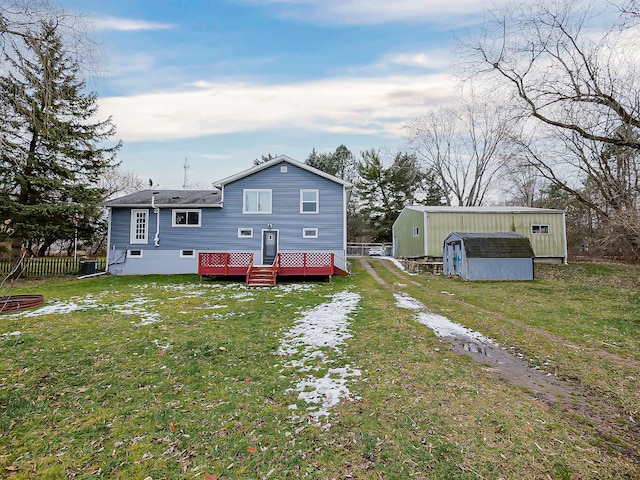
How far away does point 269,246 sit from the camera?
16703mm

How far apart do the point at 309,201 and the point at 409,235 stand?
9843 mm

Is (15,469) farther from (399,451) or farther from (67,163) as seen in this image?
(67,163)

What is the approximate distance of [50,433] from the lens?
3240mm

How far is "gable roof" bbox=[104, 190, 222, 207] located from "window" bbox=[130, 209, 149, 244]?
0.49 metres

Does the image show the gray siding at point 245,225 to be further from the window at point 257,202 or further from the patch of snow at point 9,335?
the patch of snow at point 9,335

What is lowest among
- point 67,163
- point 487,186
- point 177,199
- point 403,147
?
point 177,199

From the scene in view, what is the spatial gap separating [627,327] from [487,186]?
94.2 ft

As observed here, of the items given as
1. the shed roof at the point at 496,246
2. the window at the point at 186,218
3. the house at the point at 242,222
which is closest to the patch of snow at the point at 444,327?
the shed roof at the point at 496,246

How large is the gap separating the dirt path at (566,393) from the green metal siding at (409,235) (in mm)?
14685

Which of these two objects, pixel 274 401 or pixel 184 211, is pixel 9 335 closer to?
pixel 274 401

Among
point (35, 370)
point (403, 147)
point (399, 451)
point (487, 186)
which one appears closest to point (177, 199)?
point (35, 370)

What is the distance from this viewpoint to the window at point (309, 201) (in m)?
16.7

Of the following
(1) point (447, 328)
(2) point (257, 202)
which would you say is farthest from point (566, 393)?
(2) point (257, 202)

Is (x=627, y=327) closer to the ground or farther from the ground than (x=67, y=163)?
closer to the ground
